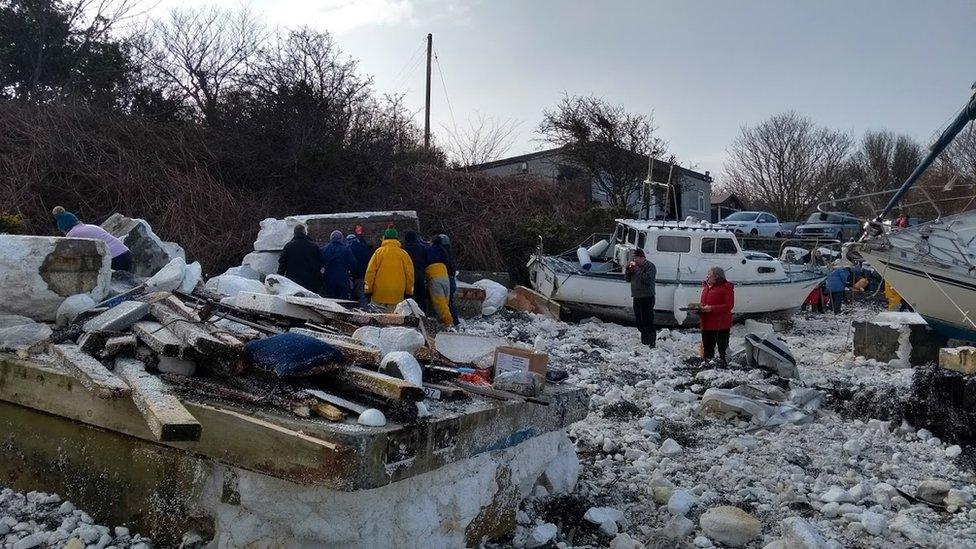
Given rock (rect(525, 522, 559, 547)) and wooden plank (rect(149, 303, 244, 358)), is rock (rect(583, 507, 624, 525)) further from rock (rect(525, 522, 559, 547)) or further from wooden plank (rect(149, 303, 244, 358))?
wooden plank (rect(149, 303, 244, 358))

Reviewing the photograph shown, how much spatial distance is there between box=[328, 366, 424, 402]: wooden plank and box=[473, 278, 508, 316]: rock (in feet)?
30.8

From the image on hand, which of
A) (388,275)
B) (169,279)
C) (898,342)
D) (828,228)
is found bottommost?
(898,342)

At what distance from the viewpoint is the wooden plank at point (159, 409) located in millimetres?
2842

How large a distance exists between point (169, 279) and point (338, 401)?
3.61m

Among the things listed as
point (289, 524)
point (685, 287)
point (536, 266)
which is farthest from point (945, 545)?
point (536, 266)

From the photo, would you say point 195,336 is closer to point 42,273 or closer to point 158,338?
point 158,338

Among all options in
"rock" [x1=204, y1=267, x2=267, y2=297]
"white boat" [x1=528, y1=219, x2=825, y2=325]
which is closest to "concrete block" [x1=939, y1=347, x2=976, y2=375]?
"white boat" [x1=528, y1=219, x2=825, y2=325]

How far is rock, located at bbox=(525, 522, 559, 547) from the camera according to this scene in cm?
378

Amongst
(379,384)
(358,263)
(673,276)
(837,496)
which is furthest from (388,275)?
(673,276)

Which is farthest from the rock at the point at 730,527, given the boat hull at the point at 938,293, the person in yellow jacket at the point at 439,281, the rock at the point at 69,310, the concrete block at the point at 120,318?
the boat hull at the point at 938,293

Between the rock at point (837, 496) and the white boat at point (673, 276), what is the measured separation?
8957 millimetres

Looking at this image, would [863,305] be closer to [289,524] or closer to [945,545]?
[945,545]

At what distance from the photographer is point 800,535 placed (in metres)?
3.66

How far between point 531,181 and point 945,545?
17.8m
